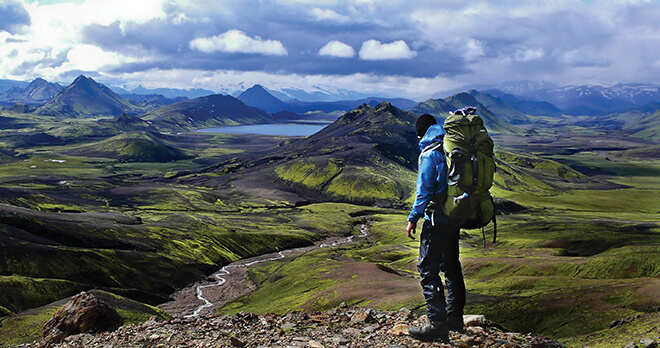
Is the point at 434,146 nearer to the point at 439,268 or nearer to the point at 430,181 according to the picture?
the point at 430,181

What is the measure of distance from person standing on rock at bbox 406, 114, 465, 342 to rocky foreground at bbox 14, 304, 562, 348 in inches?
32.2

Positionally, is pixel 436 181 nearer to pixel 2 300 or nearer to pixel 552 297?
pixel 552 297

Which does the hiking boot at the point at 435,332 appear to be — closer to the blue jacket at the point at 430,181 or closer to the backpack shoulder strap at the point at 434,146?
the blue jacket at the point at 430,181

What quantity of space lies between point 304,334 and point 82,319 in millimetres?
24221

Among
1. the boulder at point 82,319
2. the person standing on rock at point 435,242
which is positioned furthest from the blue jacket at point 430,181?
the boulder at point 82,319

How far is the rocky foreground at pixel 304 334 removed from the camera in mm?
17995

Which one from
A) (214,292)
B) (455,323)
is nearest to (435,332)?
(455,323)

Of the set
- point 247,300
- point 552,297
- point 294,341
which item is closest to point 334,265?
point 247,300

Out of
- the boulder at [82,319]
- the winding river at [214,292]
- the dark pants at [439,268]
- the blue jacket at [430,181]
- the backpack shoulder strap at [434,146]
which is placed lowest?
the winding river at [214,292]

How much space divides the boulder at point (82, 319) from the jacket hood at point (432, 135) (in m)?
30.6

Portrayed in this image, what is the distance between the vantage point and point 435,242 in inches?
667

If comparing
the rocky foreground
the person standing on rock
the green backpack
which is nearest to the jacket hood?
the person standing on rock

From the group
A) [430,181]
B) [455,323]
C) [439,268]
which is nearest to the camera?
[430,181]

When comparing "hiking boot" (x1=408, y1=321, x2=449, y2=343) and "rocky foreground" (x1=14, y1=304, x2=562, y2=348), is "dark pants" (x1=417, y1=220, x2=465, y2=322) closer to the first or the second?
"hiking boot" (x1=408, y1=321, x2=449, y2=343)
